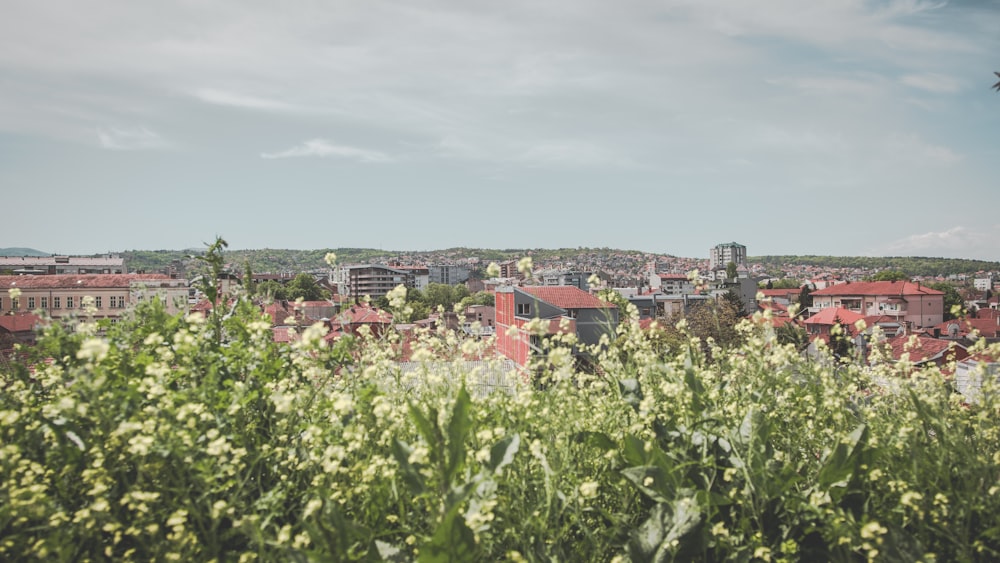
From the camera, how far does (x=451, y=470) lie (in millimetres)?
1569

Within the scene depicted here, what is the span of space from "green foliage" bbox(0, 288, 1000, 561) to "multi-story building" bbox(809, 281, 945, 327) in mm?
61037

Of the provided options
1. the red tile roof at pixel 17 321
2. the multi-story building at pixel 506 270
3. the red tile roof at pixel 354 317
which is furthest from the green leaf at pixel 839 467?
the red tile roof at pixel 17 321

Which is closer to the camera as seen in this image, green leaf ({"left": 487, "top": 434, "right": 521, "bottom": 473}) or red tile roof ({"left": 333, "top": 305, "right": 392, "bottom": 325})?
green leaf ({"left": 487, "top": 434, "right": 521, "bottom": 473})

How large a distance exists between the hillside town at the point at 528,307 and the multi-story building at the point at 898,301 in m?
0.14

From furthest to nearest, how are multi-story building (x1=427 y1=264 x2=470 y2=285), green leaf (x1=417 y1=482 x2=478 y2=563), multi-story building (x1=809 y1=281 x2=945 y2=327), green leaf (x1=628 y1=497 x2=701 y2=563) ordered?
1. multi-story building (x1=427 y1=264 x2=470 y2=285)
2. multi-story building (x1=809 y1=281 x2=945 y2=327)
3. green leaf (x1=628 y1=497 x2=701 y2=563)
4. green leaf (x1=417 y1=482 x2=478 y2=563)

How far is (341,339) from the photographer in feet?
7.41

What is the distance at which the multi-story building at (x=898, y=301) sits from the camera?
58.7 metres

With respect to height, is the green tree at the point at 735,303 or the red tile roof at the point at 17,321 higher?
the red tile roof at the point at 17,321

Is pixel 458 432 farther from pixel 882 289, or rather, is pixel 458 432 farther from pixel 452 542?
pixel 882 289

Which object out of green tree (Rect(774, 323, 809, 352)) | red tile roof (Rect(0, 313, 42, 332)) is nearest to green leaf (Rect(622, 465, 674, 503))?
green tree (Rect(774, 323, 809, 352))

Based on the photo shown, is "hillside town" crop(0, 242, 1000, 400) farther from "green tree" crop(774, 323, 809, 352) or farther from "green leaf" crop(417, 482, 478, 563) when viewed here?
"green leaf" crop(417, 482, 478, 563)

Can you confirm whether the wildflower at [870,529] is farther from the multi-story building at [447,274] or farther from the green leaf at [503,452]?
the multi-story building at [447,274]

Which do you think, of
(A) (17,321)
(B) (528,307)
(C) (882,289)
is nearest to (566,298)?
(B) (528,307)

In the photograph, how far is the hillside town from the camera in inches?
111
